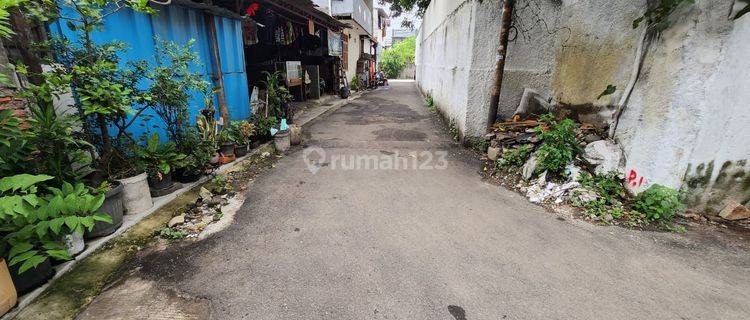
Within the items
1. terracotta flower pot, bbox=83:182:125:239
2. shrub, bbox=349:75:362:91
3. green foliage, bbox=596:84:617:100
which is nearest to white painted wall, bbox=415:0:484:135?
green foliage, bbox=596:84:617:100

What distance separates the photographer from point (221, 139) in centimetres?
591

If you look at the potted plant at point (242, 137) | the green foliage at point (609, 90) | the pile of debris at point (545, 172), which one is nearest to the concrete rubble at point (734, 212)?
the pile of debris at point (545, 172)

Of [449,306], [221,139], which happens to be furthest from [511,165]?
A: [221,139]

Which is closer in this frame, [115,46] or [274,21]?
[115,46]

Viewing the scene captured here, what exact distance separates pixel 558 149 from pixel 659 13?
2.12 m

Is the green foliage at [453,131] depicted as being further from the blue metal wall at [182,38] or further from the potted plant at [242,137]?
the blue metal wall at [182,38]

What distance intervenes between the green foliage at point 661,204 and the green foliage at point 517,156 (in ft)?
6.02

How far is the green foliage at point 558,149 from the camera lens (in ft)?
16.2

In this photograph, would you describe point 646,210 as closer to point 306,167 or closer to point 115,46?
point 306,167

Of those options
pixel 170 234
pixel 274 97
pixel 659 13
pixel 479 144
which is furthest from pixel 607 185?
pixel 274 97

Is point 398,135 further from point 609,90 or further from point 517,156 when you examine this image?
point 609,90

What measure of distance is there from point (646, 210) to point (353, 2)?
1833cm

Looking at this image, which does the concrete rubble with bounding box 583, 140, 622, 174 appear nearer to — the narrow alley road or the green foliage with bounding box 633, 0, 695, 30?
the narrow alley road

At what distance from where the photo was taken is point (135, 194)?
12.8 feet
